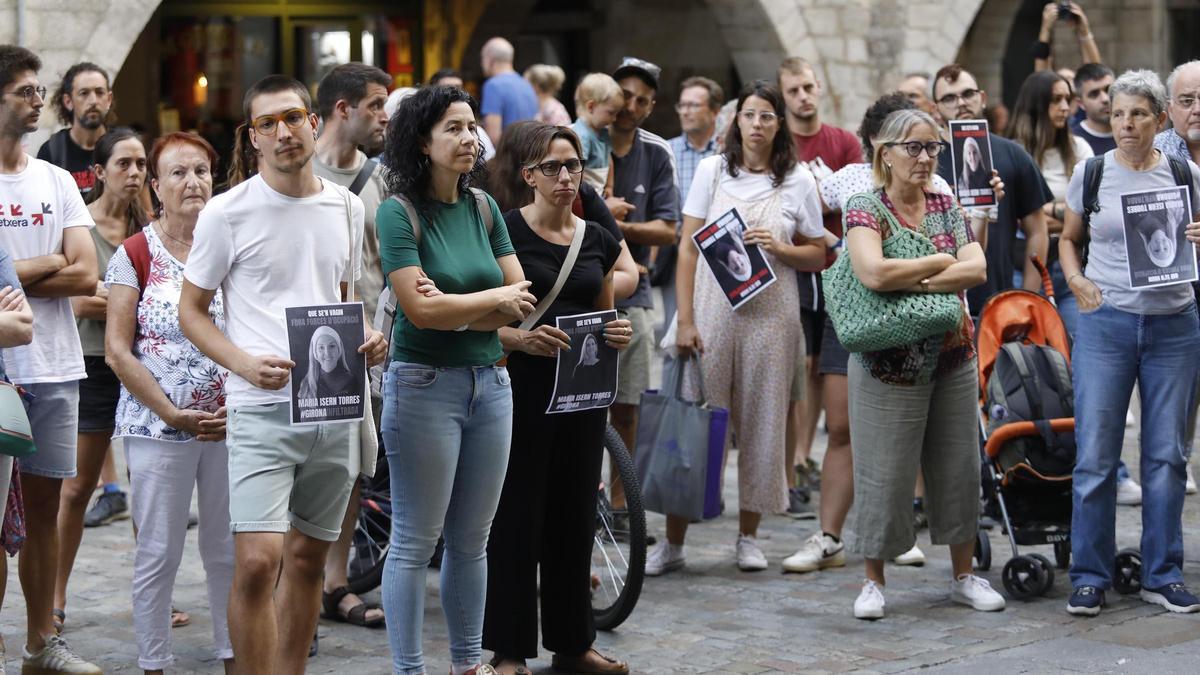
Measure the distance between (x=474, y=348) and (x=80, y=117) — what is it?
142 inches

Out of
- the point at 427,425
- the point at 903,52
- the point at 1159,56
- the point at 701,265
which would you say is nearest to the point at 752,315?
the point at 701,265

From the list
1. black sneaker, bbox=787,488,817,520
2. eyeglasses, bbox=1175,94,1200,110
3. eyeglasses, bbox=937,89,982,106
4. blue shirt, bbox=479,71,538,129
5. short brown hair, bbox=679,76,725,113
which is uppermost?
blue shirt, bbox=479,71,538,129

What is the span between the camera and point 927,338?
634 cm

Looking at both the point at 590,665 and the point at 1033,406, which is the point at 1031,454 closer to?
the point at 1033,406

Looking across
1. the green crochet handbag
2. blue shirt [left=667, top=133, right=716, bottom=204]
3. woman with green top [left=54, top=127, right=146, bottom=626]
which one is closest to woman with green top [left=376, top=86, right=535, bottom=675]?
the green crochet handbag

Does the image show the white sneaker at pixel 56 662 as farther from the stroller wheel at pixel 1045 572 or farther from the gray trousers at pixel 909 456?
the stroller wheel at pixel 1045 572

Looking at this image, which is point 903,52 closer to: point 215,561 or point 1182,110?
point 1182,110

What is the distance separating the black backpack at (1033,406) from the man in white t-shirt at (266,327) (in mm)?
3020

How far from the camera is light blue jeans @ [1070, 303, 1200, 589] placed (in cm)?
649

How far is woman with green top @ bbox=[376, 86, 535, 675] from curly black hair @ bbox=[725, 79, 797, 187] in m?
2.34

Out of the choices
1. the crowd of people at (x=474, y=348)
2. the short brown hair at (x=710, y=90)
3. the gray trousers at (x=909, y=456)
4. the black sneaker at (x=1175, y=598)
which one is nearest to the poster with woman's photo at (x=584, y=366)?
the crowd of people at (x=474, y=348)

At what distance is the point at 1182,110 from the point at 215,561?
391 centimetres

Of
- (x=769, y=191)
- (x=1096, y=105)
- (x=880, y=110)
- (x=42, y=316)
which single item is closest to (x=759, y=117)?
(x=769, y=191)

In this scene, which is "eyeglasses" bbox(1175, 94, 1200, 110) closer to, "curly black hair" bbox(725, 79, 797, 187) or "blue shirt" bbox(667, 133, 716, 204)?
"curly black hair" bbox(725, 79, 797, 187)
